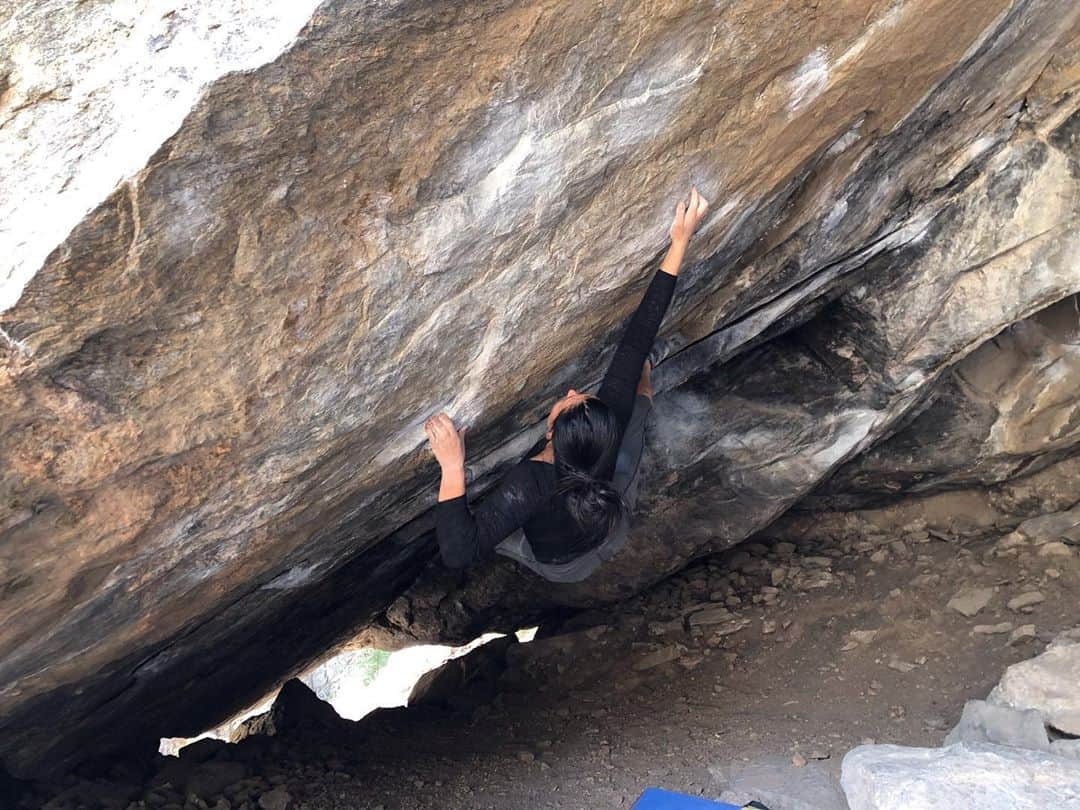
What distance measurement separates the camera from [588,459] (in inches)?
127

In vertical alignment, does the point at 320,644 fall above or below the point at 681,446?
below

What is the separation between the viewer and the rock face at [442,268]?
213cm

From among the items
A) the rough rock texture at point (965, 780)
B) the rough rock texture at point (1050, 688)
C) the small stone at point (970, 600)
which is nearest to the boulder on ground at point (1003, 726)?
the rough rock texture at point (1050, 688)

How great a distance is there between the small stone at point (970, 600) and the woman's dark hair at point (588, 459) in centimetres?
258

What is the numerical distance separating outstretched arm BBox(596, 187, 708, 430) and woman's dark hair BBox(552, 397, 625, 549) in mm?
198

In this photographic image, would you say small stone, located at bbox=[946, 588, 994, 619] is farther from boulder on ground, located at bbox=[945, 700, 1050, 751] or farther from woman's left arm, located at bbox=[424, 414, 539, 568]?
woman's left arm, located at bbox=[424, 414, 539, 568]

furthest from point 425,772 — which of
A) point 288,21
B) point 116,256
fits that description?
point 288,21

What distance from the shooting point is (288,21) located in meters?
1.98

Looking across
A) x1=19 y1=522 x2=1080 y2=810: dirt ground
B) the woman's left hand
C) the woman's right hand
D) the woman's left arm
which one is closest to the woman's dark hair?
the woman's left arm

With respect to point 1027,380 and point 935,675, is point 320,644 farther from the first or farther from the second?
point 1027,380

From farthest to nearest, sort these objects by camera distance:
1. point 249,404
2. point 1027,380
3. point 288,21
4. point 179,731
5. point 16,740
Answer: point 179,731, point 1027,380, point 16,740, point 249,404, point 288,21

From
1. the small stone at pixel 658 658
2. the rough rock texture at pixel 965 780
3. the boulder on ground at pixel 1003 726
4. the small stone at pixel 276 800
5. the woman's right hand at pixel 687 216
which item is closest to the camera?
the rough rock texture at pixel 965 780

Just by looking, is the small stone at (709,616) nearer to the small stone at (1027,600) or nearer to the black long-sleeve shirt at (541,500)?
the small stone at (1027,600)

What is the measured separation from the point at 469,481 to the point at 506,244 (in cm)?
187
